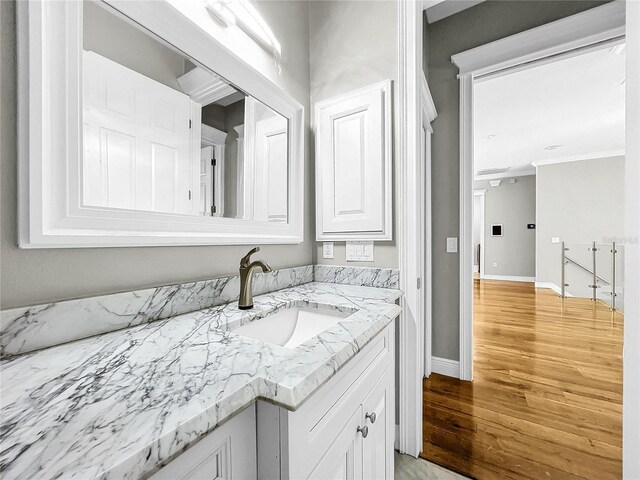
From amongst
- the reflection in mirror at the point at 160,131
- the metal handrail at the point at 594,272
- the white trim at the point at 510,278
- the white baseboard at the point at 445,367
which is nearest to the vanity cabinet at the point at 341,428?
the reflection in mirror at the point at 160,131

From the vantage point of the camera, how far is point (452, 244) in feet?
7.41

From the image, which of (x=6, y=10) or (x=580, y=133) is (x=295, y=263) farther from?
(x=580, y=133)

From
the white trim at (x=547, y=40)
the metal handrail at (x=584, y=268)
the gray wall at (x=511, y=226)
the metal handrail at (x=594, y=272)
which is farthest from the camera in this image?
the gray wall at (x=511, y=226)

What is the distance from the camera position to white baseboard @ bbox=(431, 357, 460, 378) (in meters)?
2.23

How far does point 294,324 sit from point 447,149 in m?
1.94

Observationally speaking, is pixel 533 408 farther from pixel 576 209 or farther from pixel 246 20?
pixel 576 209

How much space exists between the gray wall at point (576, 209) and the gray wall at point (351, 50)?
19.3 ft

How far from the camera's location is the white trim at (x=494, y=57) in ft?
5.90

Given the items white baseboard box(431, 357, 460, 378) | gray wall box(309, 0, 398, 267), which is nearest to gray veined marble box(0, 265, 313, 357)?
gray wall box(309, 0, 398, 267)

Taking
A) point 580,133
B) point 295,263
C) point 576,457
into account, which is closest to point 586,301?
point 580,133

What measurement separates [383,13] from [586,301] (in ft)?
19.2

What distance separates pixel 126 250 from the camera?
835mm

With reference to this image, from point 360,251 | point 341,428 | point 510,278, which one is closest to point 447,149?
point 360,251

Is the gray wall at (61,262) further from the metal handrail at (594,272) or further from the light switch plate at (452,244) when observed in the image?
the metal handrail at (594,272)
